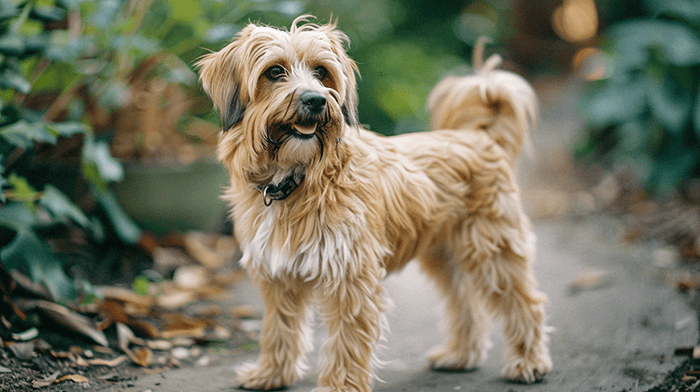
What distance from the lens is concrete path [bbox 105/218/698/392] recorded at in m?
3.59

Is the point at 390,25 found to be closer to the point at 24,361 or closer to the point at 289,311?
the point at 289,311

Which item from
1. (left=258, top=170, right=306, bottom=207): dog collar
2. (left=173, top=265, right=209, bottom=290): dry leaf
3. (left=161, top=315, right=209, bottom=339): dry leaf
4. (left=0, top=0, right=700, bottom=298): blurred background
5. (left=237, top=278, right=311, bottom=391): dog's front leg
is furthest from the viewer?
(left=173, top=265, right=209, bottom=290): dry leaf

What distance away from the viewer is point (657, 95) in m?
7.18

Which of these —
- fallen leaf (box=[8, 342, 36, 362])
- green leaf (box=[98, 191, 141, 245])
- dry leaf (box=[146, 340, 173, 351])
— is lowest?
dry leaf (box=[146, 340, 173, 351])

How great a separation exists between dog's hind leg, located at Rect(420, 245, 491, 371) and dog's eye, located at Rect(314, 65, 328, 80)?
58.9 inches

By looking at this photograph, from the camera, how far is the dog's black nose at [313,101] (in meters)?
2.83

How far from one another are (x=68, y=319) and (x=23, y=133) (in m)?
1.28

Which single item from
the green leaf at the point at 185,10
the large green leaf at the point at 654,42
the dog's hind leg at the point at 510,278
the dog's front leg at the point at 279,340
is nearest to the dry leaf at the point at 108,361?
the dog's front leg at the point at 279,340

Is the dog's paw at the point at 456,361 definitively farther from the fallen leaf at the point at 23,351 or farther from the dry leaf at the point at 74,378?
the fallen leaf at the point at 23,351

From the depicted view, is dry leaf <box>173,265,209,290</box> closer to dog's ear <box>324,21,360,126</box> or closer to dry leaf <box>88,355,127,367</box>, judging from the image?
dry leaf <box>88,355,127,367</box>

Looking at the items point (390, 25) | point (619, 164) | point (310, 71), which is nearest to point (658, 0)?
point (619, 164)

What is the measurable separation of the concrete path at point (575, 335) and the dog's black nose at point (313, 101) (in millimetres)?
1810

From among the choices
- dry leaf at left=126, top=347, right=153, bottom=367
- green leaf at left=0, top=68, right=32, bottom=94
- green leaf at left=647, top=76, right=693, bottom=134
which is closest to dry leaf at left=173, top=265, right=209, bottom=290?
dry leaf at left=126, top=347, right=153, bottom=367

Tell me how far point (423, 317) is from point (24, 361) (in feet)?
10.4
